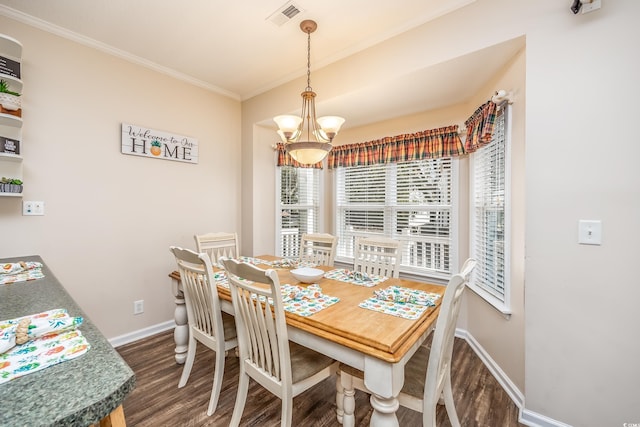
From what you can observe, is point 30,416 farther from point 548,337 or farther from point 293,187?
point 293,187

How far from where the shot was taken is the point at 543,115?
1.60 m

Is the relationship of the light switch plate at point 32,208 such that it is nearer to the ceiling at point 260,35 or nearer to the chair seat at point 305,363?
the ceiling at point 260,35

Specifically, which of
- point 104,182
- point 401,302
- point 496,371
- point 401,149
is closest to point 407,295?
point 401,302

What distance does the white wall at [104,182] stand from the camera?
2.14 meters

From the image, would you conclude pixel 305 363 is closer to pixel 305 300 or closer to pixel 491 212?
pixel 305 300

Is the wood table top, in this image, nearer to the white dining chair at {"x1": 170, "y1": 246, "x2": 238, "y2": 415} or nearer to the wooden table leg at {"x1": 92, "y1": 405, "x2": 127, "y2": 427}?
the white dining chair at {"x1": 170, "y1": 246, "x2": 238, "y2": 415}

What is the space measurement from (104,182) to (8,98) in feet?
2.62

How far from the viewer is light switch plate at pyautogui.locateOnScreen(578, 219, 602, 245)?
4.79 feet

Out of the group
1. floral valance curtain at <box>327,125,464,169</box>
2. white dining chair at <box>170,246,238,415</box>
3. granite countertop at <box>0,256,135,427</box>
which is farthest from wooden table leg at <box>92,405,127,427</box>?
floral valance curtain at <box>327,125,464,169</box>

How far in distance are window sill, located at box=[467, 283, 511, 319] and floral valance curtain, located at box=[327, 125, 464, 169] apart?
128cm

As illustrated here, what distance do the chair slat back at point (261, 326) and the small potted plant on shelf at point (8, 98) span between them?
1.93 meters

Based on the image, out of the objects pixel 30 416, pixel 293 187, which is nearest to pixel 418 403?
pixel 30 416

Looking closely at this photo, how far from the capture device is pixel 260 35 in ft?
7.47

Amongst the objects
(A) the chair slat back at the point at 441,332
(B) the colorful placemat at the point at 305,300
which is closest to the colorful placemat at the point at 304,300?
(B) the colorful placemat at the point at 305,300
